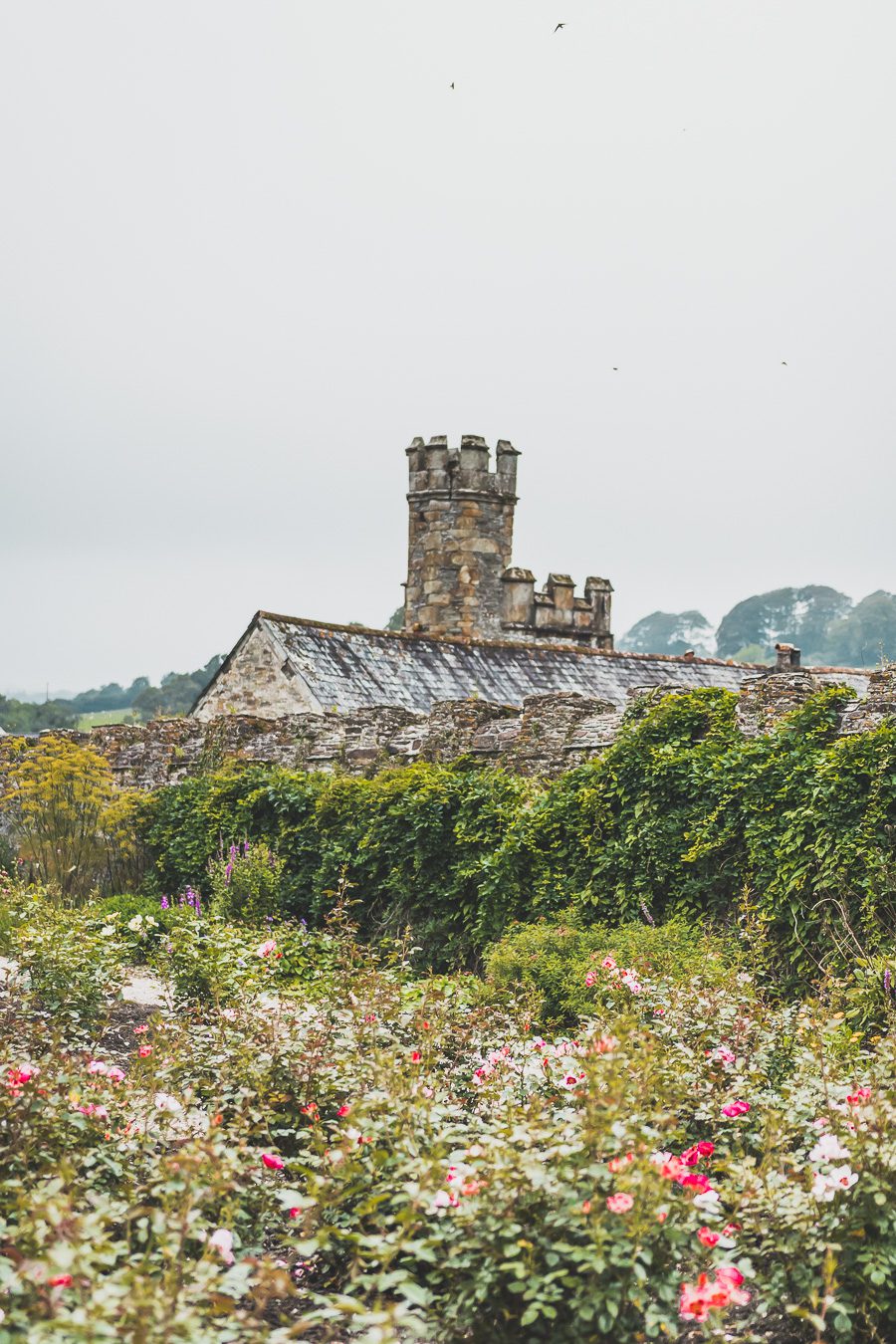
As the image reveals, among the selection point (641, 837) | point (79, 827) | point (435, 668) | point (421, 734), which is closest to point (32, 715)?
point (435, 668)

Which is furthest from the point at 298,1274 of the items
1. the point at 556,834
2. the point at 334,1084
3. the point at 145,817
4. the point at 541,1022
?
the point at 145,817

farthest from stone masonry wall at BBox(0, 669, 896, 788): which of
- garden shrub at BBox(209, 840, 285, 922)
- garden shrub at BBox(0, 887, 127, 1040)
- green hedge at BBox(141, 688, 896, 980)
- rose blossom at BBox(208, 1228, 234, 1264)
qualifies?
rose blossom at BBox(208, 1228, 234, 1264)

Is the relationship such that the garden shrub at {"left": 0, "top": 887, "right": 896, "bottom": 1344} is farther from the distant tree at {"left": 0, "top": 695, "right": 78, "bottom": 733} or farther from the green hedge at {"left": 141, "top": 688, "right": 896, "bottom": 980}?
the distant tree at {"left": 0, "top": 695, "right": 78, "bottom": 733}

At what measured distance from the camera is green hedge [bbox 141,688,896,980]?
794 centimetres

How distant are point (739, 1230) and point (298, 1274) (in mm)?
1525

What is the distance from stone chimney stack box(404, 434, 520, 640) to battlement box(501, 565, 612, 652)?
284 mm

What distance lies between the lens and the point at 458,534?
27641 mm

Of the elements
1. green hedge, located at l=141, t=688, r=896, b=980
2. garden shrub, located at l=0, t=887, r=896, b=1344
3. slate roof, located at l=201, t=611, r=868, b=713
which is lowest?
garden shrub, located at l=0, t=887, r=896, b=1344

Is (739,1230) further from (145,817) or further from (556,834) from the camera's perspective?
(145,817)

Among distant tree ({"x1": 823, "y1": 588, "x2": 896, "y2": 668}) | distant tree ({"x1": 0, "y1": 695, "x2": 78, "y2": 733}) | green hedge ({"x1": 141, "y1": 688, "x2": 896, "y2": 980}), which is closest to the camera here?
green hedge ({"x1": 141, "y1": 688, "x2": 896, "y2": 980})

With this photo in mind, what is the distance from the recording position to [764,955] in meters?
8.19

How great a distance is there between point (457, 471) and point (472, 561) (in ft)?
6.17

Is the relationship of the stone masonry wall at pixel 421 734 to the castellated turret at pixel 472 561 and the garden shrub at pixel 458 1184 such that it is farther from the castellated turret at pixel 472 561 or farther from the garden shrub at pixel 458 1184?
the castellated turret at pixel 472 561

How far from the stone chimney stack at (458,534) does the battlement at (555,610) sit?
284 millimetres
